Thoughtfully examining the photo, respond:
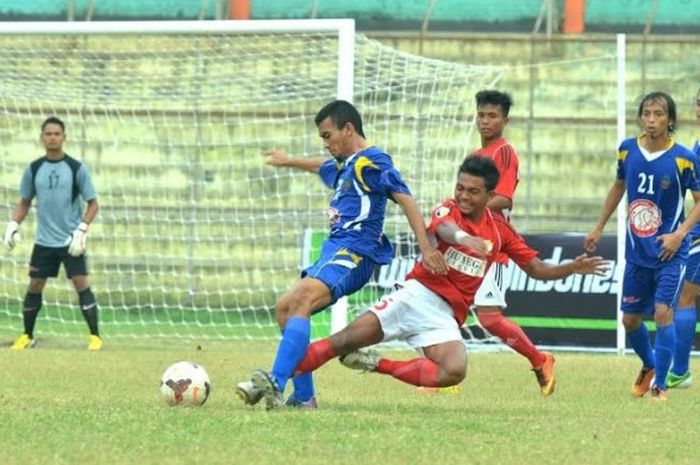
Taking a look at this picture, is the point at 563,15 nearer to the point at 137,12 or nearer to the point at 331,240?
the point at 137,12

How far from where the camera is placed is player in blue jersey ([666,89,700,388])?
38.1 feet

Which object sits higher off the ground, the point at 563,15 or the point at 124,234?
the point at 563,15

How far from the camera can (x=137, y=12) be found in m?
24.9

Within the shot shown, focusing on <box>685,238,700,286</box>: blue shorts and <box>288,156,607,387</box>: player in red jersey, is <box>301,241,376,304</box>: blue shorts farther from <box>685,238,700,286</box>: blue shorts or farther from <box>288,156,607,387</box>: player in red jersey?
<box>685,238,700,286</box>: blue shorts

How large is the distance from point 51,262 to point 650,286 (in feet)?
22.7

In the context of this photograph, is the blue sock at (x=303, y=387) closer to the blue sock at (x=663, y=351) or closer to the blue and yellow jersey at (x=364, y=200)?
the blue and yellow jersey at (x=364, y=200)

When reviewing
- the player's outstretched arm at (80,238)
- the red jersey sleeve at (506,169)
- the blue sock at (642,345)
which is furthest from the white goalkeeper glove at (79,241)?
the blue sock at (642,345)

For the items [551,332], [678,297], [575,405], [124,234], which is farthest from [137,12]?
[575,405]

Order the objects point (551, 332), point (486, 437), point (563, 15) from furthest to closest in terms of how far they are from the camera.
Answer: point (563, 15)
point (551, 332)
point (486, 437)

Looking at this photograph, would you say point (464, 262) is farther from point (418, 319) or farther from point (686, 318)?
point (686, 318)

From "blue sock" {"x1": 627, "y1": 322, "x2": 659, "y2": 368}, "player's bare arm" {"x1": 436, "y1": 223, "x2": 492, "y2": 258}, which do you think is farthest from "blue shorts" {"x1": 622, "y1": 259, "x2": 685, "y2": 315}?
"player's bare arm" {"x1": 436, "y1": 223, "x2": 492, "y2": 258}

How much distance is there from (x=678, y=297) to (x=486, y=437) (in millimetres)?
4564

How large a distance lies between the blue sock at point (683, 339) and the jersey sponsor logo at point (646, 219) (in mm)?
964

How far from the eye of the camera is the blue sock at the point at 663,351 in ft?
35.1
